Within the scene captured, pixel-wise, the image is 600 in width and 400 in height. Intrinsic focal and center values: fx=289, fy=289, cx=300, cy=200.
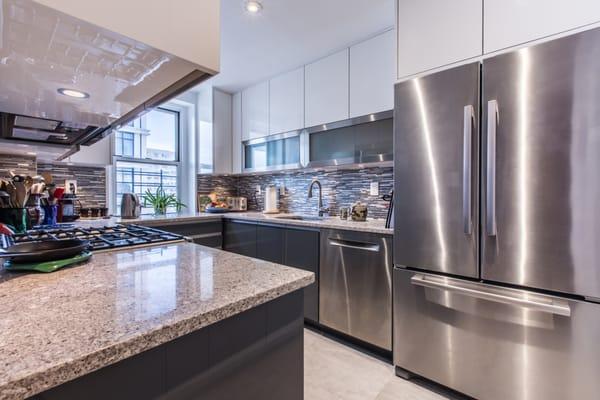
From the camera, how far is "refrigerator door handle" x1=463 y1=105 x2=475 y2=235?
1.46 metres

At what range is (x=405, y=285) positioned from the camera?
1756mm

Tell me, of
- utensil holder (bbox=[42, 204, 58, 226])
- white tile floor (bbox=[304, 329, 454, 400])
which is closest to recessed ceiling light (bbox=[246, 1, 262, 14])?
utensil holder (bbox=[42, 204, 58, 226])

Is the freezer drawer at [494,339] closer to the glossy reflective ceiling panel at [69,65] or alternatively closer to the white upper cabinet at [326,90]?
the white upper cabinet at [326,90]

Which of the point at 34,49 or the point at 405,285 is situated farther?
the point at 405,285

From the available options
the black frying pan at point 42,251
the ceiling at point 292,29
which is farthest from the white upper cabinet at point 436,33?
the black frying pan at point 42,251

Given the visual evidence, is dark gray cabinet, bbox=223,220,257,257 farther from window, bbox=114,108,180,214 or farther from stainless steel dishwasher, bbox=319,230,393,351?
window, bbox=114,108,180,214

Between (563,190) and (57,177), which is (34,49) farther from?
(57,177)

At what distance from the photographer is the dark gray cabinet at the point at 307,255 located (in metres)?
2.33

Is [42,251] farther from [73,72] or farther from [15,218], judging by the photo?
[15,218]

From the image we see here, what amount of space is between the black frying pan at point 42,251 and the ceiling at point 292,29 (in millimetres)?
1761

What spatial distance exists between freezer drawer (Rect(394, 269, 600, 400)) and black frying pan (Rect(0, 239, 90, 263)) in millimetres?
1601

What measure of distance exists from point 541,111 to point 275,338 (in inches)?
58.2

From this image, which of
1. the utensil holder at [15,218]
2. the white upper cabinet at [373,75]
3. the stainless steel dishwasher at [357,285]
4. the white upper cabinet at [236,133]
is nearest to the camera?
the utensil holder at [15,218]

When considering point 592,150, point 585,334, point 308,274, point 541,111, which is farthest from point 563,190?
point 308,274
